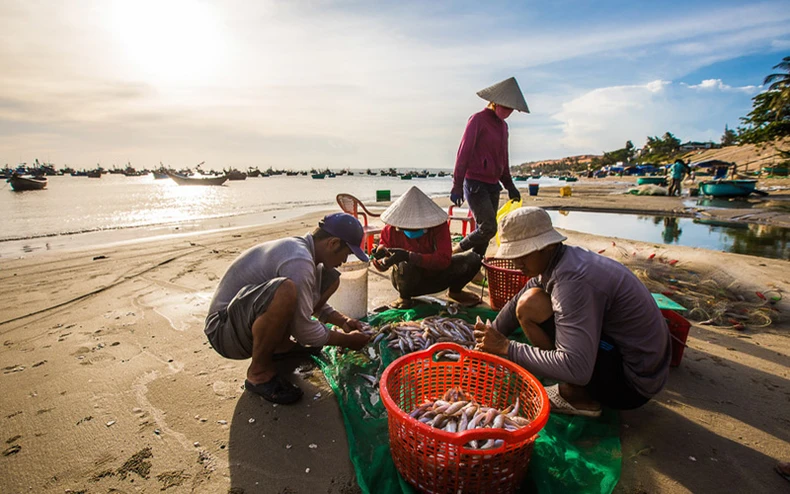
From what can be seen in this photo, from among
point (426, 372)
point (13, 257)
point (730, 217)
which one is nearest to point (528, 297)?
point (426, 372)

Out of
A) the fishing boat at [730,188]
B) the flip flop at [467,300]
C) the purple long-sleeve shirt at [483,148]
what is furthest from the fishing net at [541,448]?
A: the fishing boat at [730,188]

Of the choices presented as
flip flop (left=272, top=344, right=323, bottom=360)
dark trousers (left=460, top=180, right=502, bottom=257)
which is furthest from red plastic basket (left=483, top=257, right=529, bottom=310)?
flip flop (left=272, top=344, right=323, bottom=360)

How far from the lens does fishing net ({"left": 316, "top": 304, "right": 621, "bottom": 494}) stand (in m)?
2.01

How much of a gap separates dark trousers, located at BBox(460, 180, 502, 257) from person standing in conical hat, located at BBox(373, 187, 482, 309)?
46 centimetres

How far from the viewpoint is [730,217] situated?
44.3ft

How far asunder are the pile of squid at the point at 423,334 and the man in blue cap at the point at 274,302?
635 millimetres

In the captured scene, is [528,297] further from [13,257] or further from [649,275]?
[13,257]

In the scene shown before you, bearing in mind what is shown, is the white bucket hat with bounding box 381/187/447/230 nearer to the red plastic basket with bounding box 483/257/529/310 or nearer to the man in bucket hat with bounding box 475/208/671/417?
the red plastic basket with bounding box 483/257/529/310

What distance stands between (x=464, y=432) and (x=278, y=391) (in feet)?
5.60

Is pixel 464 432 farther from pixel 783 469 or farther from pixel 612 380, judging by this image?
pixel 783 469

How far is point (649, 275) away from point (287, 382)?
5596 mm

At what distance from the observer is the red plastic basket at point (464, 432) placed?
1.69 m

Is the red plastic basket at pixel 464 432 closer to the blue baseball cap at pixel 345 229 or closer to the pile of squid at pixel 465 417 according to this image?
the pile of squid at pixel 465 417

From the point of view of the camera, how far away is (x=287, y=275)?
262 centimetres
